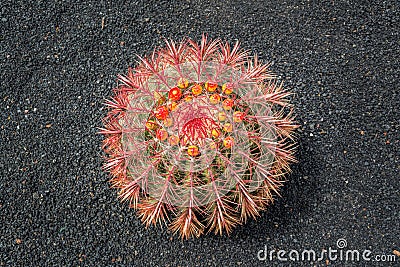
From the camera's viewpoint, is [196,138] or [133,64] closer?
[196,138]

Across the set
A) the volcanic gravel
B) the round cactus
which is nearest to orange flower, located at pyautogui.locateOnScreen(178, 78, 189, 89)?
the round cactus

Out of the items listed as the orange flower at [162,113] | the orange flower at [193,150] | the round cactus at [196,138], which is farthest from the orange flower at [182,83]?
the orange flower at [193,150]

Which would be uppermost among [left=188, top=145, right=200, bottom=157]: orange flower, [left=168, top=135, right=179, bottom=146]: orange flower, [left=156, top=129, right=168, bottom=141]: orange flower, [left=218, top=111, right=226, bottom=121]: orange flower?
[left=218, top=111, right=226, bottom=121]: orange flower

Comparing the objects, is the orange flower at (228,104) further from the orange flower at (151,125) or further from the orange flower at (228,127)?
the orange flower at (151,125)

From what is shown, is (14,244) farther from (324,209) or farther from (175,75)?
(324,209)

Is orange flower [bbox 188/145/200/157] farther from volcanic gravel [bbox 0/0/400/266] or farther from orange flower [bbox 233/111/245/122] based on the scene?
volcanic gravel [bbox 0/0/400/266]

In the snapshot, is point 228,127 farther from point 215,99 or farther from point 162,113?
point 162,113

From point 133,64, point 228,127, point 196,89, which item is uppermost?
point 133,64

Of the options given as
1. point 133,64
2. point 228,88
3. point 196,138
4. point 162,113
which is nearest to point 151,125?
point 162,113
